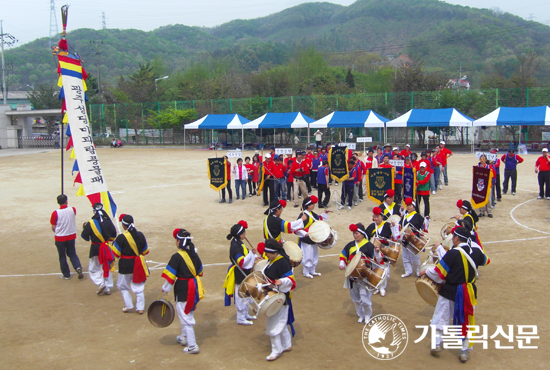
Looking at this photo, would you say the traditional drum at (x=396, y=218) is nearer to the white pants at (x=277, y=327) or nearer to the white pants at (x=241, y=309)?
the white pants at (x=241, y=309)

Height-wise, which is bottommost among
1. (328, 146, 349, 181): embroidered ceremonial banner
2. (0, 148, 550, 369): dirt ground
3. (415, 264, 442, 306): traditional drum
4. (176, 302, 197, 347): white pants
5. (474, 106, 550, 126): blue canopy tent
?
(0, 148, 550, 369): dirt ground

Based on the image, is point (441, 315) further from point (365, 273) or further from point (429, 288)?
point (365, 273)

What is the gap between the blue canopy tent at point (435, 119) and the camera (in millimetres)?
30312

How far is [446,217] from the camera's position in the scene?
537 inches

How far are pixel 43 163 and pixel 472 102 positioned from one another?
32848 millimetres

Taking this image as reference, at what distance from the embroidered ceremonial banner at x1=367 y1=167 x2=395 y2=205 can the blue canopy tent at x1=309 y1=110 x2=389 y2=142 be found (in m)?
18.9

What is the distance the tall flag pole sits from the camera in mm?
10000

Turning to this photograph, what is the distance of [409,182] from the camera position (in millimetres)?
13820

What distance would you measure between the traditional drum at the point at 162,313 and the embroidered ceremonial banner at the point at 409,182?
9530mm

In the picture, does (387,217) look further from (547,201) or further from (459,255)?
(547,201)

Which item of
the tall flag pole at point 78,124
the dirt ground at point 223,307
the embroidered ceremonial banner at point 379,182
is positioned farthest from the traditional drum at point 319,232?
the embroidered ceremonial banner at point 379,182

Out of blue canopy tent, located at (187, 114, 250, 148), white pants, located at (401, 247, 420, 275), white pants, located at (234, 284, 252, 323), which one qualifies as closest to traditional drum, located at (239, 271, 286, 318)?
white pants, located at (234, 284, 252, 323)

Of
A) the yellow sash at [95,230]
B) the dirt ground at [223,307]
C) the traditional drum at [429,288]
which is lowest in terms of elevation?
the dirt ground at [223,307]

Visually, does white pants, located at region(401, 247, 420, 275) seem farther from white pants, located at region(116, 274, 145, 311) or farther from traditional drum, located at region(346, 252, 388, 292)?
white pants, located at region(116, 274, 145, 311)
